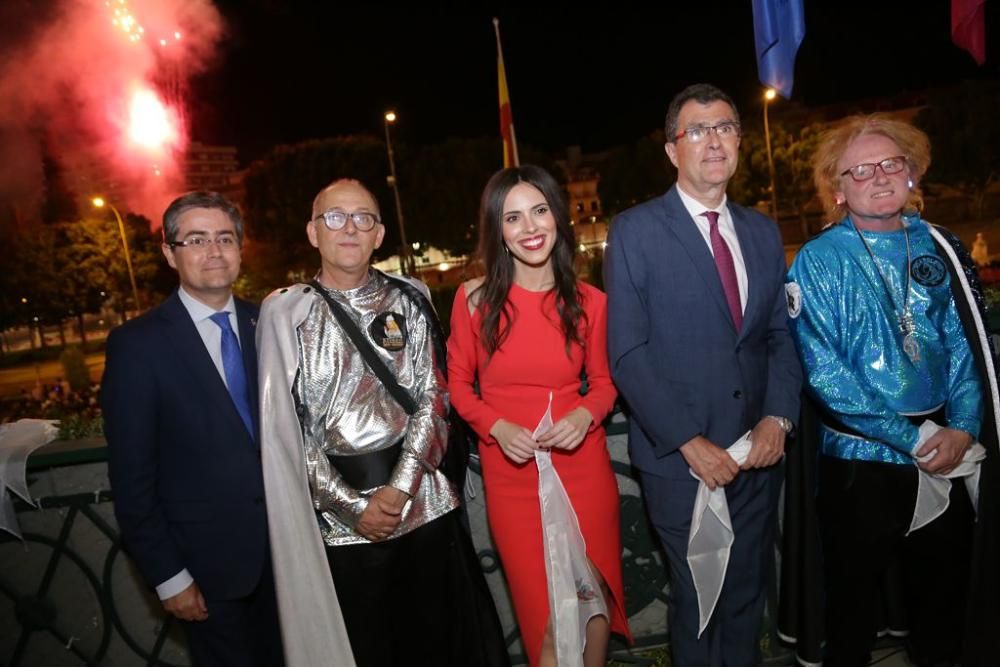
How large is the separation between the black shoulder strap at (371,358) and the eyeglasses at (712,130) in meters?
1.61

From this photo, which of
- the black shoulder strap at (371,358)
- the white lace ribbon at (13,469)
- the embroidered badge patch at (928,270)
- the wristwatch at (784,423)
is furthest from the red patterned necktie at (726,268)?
the white lace ribbon at (13,469)

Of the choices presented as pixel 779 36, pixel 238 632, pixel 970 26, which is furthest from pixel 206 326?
pixel 970 26

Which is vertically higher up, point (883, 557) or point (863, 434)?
point (863, 434)

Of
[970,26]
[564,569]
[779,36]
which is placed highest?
[779,36]

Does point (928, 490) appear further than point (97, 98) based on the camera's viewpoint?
No

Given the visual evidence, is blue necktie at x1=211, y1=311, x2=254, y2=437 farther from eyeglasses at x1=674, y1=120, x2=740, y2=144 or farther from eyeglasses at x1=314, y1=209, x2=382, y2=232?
eyeglasses at x1=674, y1=120, x2=740, y2=144

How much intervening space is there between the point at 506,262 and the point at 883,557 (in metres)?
2.07

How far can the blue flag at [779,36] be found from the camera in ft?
14.3

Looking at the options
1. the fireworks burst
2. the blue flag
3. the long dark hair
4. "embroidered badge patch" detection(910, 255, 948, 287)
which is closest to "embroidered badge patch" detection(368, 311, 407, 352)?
the long dark hair

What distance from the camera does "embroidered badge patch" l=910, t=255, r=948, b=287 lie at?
285 cm

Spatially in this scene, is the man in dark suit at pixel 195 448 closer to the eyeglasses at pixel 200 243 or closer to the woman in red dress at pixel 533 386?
the eyeglasses at pixel 200 243

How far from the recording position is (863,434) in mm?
2775

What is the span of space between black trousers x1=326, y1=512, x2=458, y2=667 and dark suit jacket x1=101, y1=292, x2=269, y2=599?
408 millimetres

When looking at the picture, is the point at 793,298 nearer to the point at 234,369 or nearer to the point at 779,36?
the point at 234,369
